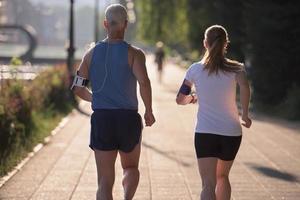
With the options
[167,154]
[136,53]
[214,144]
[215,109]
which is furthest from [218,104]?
[167,154]

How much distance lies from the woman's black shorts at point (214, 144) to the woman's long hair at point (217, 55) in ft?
1.71

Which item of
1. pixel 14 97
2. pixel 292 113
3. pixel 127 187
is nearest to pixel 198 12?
pixel 292 113

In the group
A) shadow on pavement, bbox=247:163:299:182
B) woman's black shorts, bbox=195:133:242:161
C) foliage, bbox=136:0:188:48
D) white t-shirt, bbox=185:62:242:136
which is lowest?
foliage, bbox=136:0:188:48

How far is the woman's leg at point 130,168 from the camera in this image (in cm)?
576

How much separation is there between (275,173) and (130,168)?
381 cm

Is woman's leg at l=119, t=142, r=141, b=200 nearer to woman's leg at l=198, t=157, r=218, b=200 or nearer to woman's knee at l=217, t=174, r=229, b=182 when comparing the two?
woman's leg at l=198, t=157, r=218, b=200

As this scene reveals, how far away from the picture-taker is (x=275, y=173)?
922cm

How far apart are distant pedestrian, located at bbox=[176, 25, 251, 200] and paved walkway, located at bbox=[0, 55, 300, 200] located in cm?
199

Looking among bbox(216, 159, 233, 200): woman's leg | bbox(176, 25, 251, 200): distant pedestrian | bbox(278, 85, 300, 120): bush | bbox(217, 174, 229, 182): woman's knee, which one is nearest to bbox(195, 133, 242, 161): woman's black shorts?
bbox(176, 25, 251, 200): distant pedestrian

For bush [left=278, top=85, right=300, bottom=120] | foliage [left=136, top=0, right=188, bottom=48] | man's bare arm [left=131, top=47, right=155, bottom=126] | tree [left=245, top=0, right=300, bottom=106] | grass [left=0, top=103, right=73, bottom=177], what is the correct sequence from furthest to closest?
foliage [left=136, top=0, right=188, bottom=48]
tree [left=245, top=0, right=300, bottom=106]
bush [left=278, top=85, right=300, bottom=120]
grass [left=0, top=103, right=73, bottom=177]
man's bare arm [left=131, top=47, right=155, bottom=126]

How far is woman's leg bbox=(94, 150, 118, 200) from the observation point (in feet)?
18.4

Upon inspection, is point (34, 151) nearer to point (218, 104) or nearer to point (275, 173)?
point (275, 173)

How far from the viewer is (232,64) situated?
18.6ft

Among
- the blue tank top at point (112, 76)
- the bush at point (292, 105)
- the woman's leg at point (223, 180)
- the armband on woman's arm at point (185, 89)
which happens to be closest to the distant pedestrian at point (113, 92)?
the blue tank top at point (112, 76)
